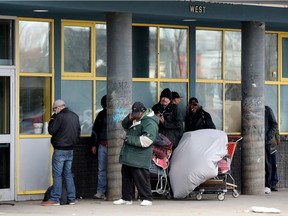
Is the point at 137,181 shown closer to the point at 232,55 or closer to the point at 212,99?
the point at 212,99

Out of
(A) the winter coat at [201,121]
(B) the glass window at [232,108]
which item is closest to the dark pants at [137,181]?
(A) the winter coat at [201,121]

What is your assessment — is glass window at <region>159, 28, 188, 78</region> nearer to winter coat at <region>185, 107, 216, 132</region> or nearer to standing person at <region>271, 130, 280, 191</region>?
winter coat at <region>185, 107, 216, 132</region>

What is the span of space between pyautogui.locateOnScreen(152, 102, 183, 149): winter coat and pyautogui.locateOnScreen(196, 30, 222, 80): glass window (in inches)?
71.9

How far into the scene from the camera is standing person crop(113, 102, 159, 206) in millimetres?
16016

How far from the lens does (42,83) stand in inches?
699

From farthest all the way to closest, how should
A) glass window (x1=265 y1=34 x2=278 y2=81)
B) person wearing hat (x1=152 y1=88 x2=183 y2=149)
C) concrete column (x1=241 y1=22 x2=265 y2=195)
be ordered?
glass window (x1=265 y1=34 x2=278 y2=81) < concrete column (x1=241 y1=22 x2=265 y2=195) < person wearing hat (x1=152 y1=88 x2=183 y2=149)

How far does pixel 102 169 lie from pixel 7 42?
2.92 metres

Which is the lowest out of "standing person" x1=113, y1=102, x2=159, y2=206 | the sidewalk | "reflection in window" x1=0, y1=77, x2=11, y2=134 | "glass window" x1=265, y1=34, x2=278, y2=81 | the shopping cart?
the sidewalk

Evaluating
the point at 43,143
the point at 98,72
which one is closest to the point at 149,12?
the point at 98,72

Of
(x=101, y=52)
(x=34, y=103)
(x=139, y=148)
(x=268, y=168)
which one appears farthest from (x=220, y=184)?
(x=34, y=103)

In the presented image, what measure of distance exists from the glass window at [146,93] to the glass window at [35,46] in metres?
1.92

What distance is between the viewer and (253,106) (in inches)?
733

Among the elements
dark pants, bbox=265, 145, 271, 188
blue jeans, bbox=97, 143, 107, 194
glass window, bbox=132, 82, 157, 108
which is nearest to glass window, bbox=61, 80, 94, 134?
blue jeans, bbox=97, 143, 107, 194

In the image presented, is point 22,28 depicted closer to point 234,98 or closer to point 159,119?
point 159,119
